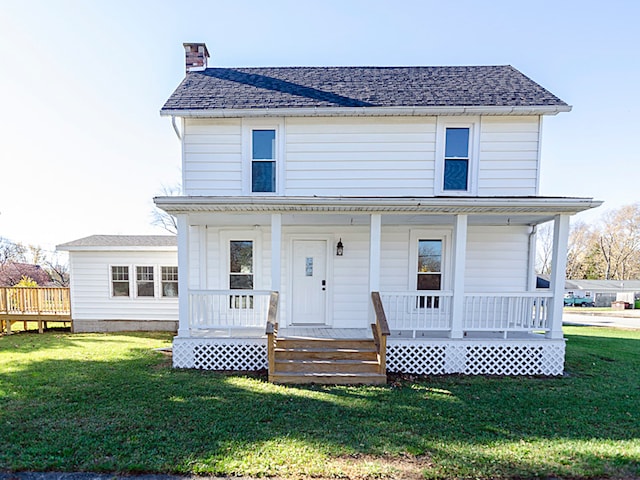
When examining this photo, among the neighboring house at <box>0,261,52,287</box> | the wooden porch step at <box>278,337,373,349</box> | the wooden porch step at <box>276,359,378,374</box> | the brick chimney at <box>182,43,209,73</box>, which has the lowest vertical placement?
the neighboring house at <box>0,261,52,287</box>

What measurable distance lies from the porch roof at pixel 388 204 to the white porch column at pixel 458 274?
277 mm

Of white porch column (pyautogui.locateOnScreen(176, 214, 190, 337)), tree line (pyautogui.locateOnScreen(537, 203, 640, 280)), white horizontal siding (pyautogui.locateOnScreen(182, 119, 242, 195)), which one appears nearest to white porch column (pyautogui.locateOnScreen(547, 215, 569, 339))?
white horizontal siding (pyautogui.locateOnScreen(182, 119, 242, 195))

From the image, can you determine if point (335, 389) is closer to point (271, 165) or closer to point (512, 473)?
point (512, 473)

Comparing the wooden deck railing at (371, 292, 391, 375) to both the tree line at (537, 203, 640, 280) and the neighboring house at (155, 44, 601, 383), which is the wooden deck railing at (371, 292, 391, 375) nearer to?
the neighboring house at (155, 44, 601, 383)

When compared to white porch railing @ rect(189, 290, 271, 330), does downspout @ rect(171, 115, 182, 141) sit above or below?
above

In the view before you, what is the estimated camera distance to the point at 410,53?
8.87 m

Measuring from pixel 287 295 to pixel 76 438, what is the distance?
173 inches

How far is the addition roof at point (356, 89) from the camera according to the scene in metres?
6.59

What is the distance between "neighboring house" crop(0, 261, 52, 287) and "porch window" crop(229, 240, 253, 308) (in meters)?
22.0

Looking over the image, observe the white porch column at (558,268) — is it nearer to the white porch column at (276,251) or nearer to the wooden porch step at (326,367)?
the wooden porch step at (326,367)

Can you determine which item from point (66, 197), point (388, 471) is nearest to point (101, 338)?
point (388, 471)

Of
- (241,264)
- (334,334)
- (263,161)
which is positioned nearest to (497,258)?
(334,334)

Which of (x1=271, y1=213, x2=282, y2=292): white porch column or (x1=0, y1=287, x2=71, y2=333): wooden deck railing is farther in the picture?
(x1=0, y1=287, x2=71, y2=333): wooden deck railing

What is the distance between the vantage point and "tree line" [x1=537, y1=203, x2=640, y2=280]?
132 feet
